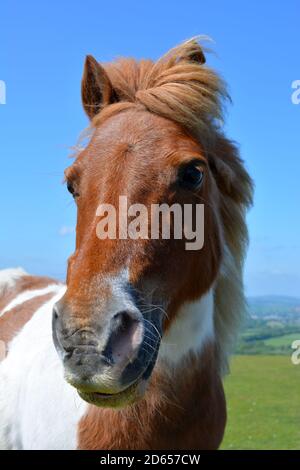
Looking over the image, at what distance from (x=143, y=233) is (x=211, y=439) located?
1.54 metres

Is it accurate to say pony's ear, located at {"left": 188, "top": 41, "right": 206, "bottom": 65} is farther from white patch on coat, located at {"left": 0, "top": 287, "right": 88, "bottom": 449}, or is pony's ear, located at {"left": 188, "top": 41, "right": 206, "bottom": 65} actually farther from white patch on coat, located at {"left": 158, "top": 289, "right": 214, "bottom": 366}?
white patch on coat, located at {"left": 0, "top": 287, "right": 88, "bottom": 449}

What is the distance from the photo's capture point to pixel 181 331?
324 centimetres

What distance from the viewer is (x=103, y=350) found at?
7.71 feet

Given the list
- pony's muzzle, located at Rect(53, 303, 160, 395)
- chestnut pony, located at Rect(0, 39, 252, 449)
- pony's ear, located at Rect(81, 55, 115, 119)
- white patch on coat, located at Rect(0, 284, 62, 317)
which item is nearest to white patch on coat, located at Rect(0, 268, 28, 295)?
white patch on coat, located at Rect(0, 284, 62, 317)

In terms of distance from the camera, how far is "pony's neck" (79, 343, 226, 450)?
10.2ft

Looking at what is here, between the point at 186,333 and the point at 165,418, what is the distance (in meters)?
0.52

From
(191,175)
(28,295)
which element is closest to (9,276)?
(28,295)

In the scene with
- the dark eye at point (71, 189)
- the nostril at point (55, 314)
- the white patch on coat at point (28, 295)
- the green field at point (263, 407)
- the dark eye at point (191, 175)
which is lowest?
the green field at point (263, 407)

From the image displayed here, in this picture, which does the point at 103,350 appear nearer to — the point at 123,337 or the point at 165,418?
the point at 123,337

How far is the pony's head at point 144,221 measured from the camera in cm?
242

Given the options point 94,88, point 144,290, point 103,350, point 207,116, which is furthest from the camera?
point 94,88

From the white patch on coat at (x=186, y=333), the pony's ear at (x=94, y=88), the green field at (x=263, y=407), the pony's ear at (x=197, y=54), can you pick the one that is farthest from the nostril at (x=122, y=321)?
the green field at (x=263, y=407)

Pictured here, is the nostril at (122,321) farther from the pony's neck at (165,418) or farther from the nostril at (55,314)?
the pony's neck at (165,418)
